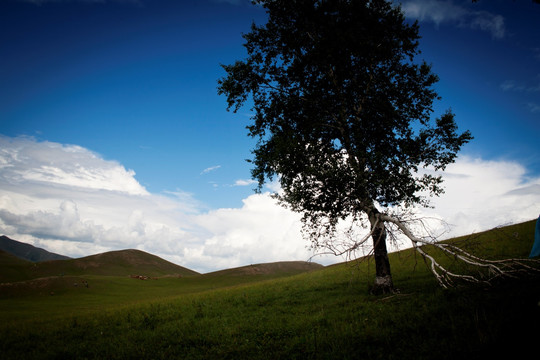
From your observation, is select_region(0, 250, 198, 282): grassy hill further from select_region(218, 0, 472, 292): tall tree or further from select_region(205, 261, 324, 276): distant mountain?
select_region(218, 0, 472, 292): tall tree

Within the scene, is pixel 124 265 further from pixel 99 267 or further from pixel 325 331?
pixel 325 331

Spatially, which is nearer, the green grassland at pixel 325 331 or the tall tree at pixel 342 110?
the green grassland at pixel 325 331

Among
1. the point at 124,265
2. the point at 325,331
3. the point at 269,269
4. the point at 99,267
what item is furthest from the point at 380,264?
the point at 124,265

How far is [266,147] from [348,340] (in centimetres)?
1137

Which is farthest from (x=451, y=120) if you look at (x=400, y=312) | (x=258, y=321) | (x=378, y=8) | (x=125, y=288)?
(x=125, y=288)

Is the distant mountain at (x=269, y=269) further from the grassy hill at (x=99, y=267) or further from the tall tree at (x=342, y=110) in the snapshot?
the tall tree at (x=342, y=110)

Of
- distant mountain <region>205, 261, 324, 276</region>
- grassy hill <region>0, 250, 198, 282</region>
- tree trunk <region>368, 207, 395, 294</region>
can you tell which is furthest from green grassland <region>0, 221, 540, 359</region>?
grassy hill <region>0, 250, 198, 282</region>

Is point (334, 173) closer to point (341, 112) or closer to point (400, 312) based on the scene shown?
point (341, 112)

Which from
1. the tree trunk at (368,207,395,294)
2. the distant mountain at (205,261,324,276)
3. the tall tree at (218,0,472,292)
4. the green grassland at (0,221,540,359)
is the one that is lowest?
the distant mountain at (205,261,324,276)

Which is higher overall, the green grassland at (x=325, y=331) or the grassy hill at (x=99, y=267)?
the green grassland at (x=325, y=331)

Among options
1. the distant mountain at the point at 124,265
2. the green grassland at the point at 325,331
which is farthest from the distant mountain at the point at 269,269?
the green grassland at the point at 325,331

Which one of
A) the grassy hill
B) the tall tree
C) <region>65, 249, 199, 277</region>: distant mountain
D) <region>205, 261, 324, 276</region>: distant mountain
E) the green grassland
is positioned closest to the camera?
the green grassland

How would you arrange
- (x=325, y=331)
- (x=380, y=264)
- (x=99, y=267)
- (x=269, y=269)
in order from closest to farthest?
1. (x=325, y=331)
2. (x=380, y=264)
3. (x=269, y=269)
4. (x=99, y=267)

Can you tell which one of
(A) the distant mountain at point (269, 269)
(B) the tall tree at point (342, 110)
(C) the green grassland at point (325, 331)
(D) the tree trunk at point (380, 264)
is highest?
(B) the tall tree at point (342, 110)
